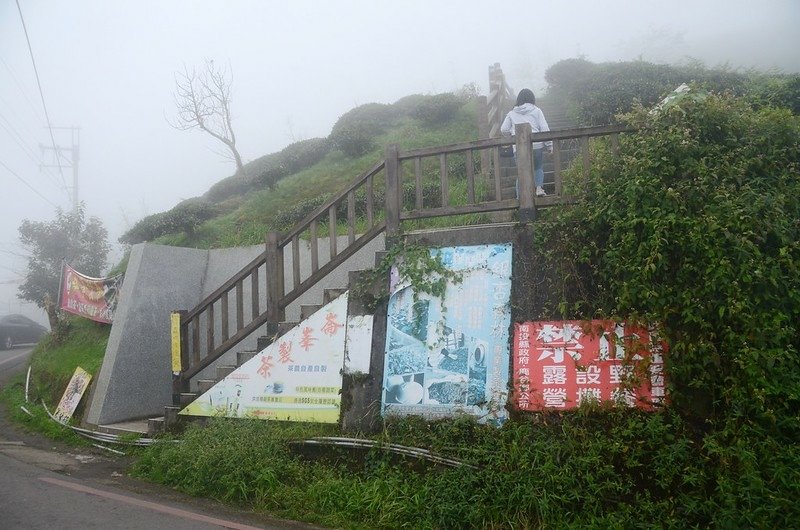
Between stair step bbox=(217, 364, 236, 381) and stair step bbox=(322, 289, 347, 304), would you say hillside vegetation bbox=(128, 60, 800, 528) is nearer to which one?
stair step bbox=(217, 364, 236, 381)

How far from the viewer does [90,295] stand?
11.8 m

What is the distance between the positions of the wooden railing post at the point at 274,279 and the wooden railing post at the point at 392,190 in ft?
5.40

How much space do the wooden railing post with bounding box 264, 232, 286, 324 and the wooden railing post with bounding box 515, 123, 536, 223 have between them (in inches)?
132

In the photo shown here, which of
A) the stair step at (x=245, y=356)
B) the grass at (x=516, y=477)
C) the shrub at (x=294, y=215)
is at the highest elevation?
the shrub at (x=294, y=215)

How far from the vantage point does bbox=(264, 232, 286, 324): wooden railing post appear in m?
7.76

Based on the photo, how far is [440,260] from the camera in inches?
266

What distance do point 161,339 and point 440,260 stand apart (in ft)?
19.5

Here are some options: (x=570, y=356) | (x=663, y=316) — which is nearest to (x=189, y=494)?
(x=570, y=356)

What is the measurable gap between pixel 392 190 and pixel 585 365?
3.23 meters

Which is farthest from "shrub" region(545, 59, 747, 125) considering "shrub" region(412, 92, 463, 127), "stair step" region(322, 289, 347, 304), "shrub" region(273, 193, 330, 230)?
"stair step" region(322, 289, 347, 304)

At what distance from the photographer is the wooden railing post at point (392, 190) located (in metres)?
7.27

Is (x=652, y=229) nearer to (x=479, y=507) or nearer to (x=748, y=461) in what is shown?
(x=748, y=461)

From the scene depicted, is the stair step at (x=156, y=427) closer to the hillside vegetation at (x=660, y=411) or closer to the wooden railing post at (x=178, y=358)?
the wooden railing post at (x=178, y=358)

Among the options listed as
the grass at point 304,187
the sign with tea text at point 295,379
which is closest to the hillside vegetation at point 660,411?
the sign with tea text at point 295,379
